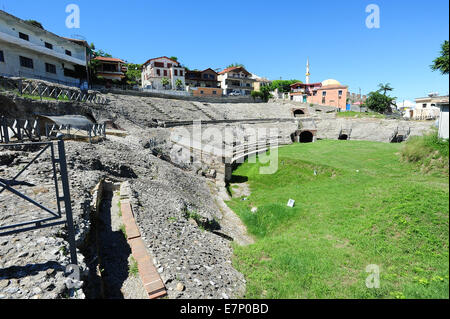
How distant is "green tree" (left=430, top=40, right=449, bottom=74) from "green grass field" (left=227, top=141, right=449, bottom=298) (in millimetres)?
1154

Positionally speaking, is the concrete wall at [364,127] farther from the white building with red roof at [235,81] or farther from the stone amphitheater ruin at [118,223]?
the white building with red roof at [235,81]

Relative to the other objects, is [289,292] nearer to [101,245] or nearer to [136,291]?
[136,291]

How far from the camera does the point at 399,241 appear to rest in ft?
18.6

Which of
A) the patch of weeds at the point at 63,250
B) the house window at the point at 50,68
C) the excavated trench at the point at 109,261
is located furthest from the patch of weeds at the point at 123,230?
the house window at the point at 50,68

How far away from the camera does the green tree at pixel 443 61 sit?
2.17 meters

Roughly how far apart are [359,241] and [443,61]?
20.2 ft

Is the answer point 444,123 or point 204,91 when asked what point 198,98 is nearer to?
point 204,91

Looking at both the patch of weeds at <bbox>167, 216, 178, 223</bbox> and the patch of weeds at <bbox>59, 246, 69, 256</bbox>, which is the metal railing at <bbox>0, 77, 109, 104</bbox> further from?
the patch of weeds at <bbox>59, 246, 69, 256</bbox>

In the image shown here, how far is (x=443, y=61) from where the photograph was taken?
228 centimetres

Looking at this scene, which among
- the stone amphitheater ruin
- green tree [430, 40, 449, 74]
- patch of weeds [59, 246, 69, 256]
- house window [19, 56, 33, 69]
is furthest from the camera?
house window [19, 56, 33, 69]

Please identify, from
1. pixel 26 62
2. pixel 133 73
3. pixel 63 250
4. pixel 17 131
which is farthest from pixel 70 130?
pixel 133 73

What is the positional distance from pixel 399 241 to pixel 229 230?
6.36 m

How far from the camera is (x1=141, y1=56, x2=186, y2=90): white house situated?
5462cm

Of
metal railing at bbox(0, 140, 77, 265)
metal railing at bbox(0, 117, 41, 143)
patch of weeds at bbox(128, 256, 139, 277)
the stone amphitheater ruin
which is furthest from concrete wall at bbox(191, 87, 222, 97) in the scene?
metal railing at bbox(0, 140, 77, 265)
